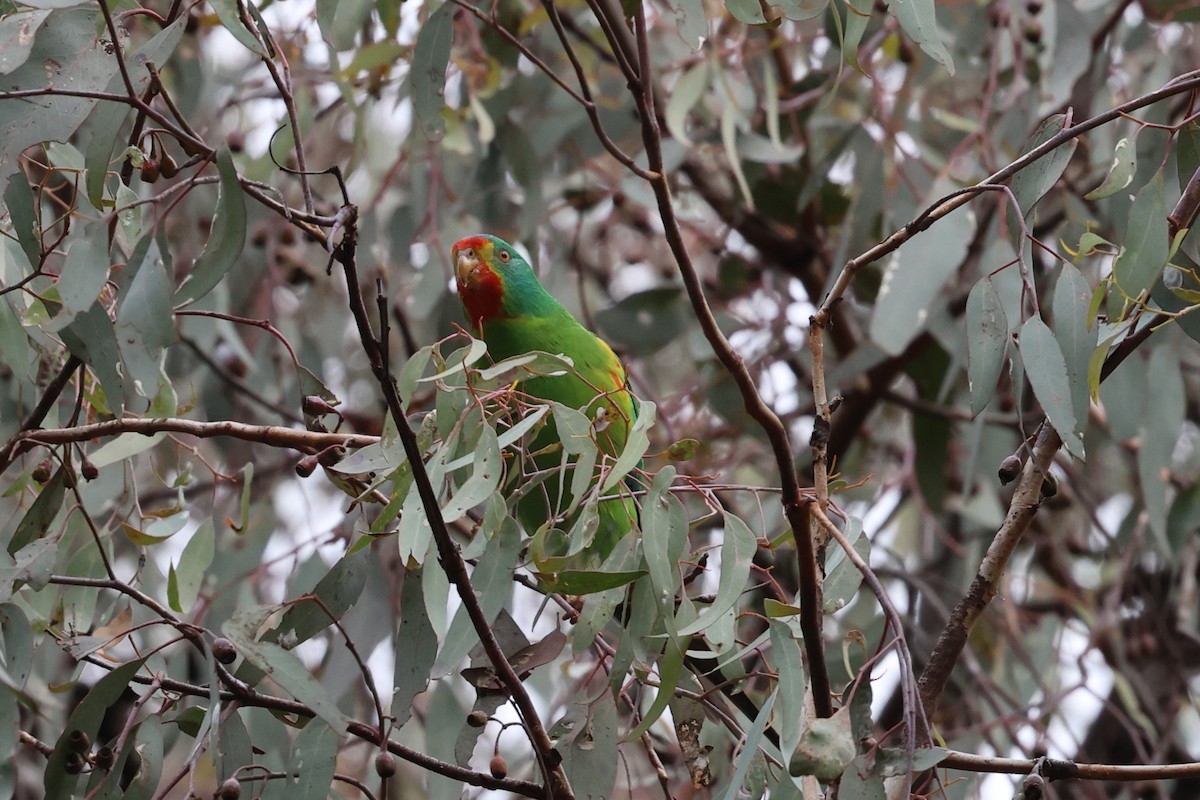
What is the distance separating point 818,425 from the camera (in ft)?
5.12

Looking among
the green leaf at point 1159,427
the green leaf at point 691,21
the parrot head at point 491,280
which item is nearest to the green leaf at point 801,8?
the green leaf at point 691,21

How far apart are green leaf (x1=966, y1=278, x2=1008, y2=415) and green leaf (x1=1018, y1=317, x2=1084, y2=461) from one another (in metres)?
0.07

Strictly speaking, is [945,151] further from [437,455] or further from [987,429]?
[437,455]

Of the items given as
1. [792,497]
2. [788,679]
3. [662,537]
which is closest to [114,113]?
[662,537]

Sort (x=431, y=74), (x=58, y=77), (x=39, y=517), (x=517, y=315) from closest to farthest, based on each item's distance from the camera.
→ 1. (x=58, y=77)
2. (x=39, y=517)
3. (x=431, y=74)
4. (x=517, y=315)

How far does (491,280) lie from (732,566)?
5.64ft

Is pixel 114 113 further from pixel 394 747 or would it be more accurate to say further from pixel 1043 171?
pixel 1043 171

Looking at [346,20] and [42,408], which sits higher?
[346,20]

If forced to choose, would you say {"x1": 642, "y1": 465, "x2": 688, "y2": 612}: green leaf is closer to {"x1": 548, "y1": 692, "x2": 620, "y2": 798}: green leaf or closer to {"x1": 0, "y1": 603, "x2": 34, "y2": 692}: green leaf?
{"x1": 548, "y1": 692, "x2": 620, "y2": 798}: green leaf

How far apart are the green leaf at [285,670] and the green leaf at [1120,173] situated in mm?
1153

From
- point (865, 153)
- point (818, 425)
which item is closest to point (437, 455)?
point (818, 425)

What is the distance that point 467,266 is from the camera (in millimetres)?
3172

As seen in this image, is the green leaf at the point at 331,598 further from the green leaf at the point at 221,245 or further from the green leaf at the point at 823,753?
the green leaf at the point at 823,753

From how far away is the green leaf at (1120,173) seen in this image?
5.27 ft
